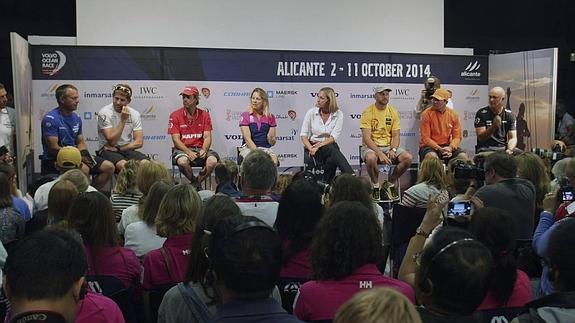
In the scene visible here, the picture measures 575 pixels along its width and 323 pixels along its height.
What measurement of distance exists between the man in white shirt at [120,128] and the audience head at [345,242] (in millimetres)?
5017

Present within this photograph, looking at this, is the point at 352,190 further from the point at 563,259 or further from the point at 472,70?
the point at 472,70

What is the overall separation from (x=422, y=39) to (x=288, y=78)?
1.94 metres

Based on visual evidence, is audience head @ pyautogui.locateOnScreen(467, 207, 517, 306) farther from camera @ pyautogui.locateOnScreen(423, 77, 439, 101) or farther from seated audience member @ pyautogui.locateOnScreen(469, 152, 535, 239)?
camera @ pyautogui.locateOnScreen(423, 77, 439, 101)

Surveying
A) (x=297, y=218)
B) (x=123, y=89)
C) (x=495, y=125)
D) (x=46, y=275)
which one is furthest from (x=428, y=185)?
(x=123, y=89)

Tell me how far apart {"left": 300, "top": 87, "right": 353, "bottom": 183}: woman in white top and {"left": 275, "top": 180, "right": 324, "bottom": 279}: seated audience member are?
4.40 meters

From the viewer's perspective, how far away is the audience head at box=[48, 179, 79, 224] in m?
3.37

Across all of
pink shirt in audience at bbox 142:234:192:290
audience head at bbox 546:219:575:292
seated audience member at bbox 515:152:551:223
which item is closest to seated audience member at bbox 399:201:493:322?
audience head at bbox 546:219:575:292

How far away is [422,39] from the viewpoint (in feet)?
28.8

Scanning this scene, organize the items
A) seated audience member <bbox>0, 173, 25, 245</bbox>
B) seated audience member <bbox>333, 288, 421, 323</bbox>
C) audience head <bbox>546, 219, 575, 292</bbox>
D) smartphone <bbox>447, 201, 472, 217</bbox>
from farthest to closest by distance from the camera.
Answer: seated audience member <bbox>0, 173, 25, 245</bbox>
smartphone <bbox>447, 201, 472, 217</bbox>
audience head <bbox>546, 219, 575, 292</bbox>
seated audience member <bbox>333, 288, 421, 323</bbox>

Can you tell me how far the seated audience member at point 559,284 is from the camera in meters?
1.80

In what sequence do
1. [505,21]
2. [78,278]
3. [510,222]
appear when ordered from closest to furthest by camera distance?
[78,278] → [510,222] → [505,21]

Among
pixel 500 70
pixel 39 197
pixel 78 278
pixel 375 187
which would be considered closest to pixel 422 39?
pixel 500 70

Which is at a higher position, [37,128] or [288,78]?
[288,78]

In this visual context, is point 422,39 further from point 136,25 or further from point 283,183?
point 283,183
